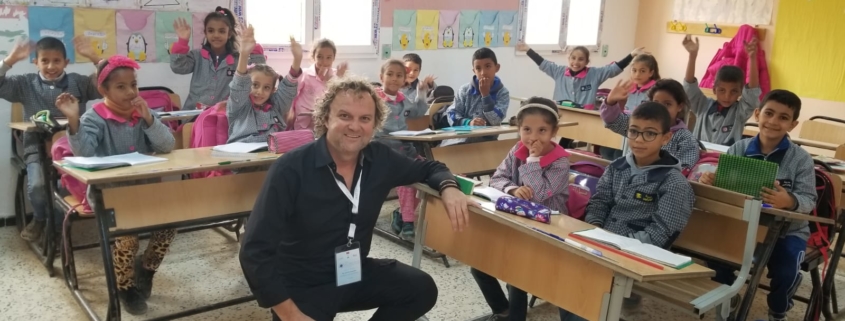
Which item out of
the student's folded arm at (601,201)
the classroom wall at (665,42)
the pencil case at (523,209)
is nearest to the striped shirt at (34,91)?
the pencil case at (523,209)

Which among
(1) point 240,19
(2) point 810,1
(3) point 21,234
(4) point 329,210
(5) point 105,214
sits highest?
(2) point 810,1

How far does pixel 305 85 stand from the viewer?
466 centimetres

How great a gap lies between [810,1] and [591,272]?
214 inches

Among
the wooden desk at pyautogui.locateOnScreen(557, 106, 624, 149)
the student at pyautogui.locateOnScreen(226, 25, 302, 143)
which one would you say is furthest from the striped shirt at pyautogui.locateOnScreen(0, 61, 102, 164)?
the wooden desk at pyautogui.locateOnScreen(557, 106, 624, 149)

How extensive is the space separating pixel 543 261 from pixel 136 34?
3.16m

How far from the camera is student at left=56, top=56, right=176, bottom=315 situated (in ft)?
9.82

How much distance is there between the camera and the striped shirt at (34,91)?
3701mm

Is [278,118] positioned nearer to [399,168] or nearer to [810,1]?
[399,168]

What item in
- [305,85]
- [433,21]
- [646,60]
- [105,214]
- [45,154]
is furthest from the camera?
[433,21]

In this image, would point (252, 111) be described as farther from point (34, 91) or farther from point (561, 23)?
point (561, 23)

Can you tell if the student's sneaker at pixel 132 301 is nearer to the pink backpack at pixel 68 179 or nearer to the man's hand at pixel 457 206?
the pink backpack at pixel 68 179

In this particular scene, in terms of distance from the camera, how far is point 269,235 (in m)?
2.04

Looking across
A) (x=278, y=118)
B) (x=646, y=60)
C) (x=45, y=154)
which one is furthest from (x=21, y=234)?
(x=646, y=60)

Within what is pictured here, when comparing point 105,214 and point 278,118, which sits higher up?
point 278,118
